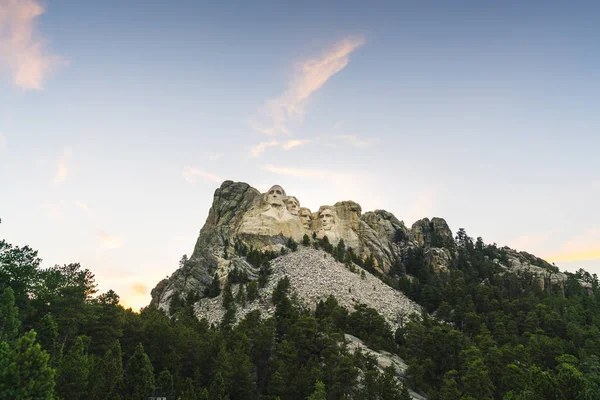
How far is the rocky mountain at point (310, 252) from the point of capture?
92.4 meters

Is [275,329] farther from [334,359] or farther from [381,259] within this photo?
[381,259]

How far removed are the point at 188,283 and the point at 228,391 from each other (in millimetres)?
55629

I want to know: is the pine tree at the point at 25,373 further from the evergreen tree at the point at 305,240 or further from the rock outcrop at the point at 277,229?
the evergreen tree at the point at 305,240

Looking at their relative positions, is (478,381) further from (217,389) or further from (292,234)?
(292,234)

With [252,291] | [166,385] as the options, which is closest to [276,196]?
[252,291]

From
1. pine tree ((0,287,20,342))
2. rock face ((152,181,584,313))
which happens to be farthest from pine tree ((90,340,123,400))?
rock face ((152,181,584,313))

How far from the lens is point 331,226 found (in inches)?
5157

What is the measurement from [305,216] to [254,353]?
77213 mm

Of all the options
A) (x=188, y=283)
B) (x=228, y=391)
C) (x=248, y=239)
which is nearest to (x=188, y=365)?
(x=228, y=391)

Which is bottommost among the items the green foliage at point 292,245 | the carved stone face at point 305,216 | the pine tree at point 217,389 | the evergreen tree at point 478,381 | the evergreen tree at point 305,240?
the pine tree at point 217,389

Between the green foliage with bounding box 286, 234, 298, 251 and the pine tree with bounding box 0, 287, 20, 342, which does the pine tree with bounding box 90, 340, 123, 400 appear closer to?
the pine tree with bounding box 0, 287, 20, 342

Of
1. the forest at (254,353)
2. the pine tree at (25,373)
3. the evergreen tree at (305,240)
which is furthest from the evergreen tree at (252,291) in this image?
the pine tree at (25,373)

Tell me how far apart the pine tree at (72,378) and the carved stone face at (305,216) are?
93.4 metres

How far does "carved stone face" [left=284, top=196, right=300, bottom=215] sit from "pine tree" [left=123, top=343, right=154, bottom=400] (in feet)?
291
